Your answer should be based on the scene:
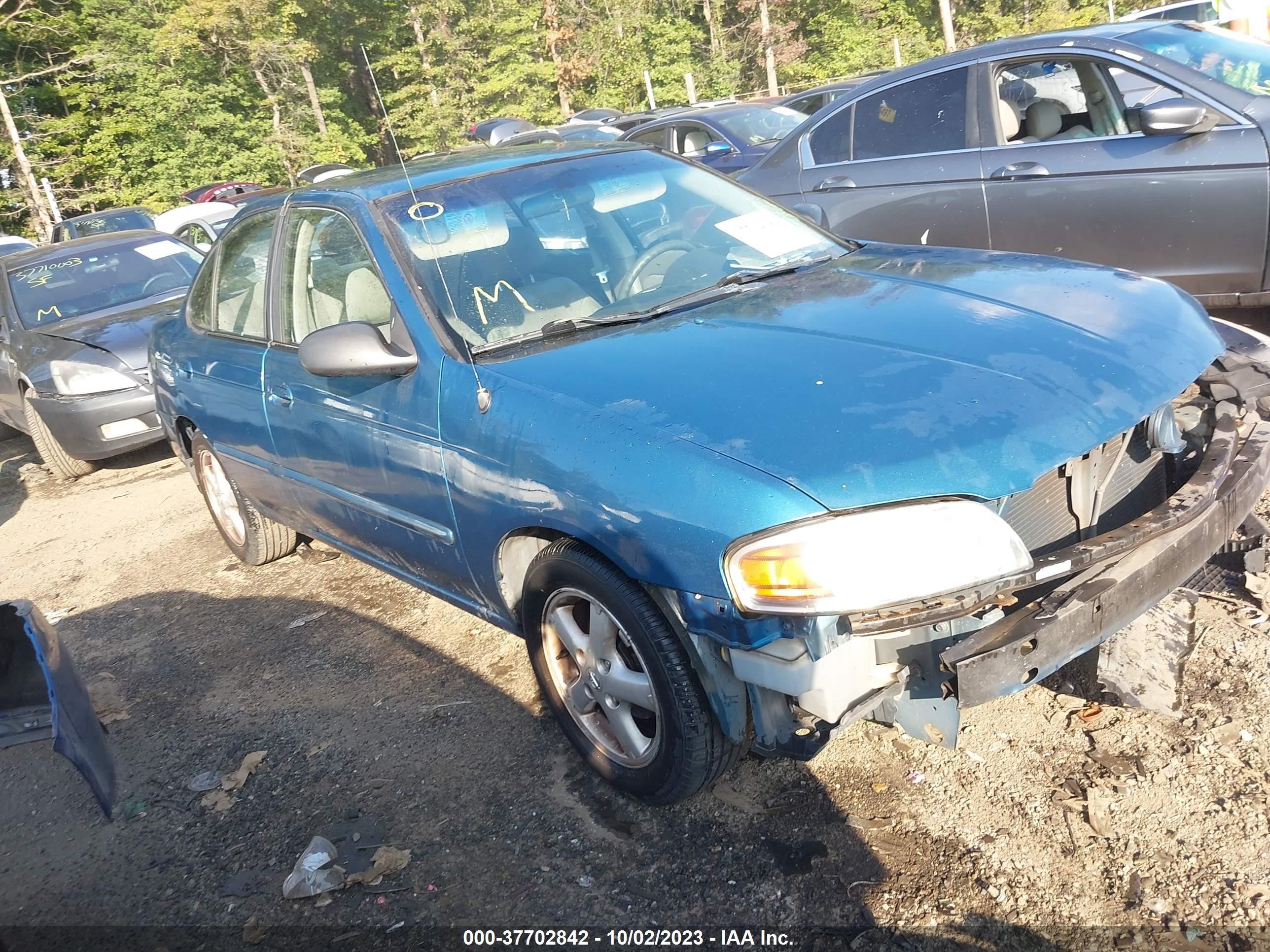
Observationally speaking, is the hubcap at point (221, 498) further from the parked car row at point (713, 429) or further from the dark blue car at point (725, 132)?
the dark blue car at point (725, 132)

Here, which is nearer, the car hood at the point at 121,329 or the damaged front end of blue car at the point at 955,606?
the damaged front end of blue car at the point at 955,606

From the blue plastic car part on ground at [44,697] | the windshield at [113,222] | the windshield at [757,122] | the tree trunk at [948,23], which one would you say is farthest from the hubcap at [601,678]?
the tree trunk at [948,23]

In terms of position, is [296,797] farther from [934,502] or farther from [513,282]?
[934,502]

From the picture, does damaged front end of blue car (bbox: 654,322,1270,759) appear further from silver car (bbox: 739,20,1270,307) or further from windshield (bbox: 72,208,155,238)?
windshield (bbox: 72,208,155,238)

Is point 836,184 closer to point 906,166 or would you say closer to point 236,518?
point 906,166

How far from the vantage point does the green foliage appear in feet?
95.7

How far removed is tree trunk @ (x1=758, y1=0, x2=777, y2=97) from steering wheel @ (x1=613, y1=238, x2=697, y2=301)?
30900mm

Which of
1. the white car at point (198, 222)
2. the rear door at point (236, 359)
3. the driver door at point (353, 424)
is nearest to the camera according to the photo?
the driver door at point (353, 424)

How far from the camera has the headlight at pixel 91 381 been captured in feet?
23.1

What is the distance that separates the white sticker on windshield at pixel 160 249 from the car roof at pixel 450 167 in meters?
5.35

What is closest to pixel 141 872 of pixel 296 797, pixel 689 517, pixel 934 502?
pixel 296 797

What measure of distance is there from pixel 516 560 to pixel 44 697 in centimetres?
178

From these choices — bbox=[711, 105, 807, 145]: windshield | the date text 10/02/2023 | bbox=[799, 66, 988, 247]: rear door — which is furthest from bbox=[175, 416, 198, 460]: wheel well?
bbox=[711, 105, 807, 145]: windshield

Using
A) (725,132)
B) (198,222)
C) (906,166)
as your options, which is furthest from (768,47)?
(906,166)
